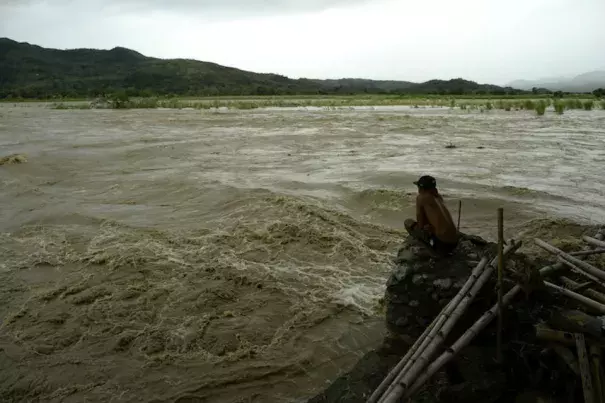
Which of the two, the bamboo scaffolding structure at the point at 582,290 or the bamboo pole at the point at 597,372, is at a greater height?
the bamboo scaffolding structure at the point at 582,290

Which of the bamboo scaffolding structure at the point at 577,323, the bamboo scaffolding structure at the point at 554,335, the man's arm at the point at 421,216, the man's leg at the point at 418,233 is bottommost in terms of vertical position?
the bamboo scaffolding structure at the point at 554,335

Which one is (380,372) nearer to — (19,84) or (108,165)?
(108,165)

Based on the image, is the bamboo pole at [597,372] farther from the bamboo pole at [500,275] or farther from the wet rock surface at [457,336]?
the bamboo pole at [500,275]

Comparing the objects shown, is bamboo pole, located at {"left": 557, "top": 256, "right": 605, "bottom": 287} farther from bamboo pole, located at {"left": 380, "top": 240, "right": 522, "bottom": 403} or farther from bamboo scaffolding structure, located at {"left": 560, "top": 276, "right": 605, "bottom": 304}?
bamboo pole, located at {"left": 380, "top": 240, "right": 522, "bottom": 403}

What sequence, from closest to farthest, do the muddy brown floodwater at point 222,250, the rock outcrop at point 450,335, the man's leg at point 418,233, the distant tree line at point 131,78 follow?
1. the rock outcrop at point 450,335
2. the man's leg at point 418,233
3. the muddy brown floodwater at point 222,250
4. the distant tree line at point 131,78

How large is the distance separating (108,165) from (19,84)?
133961mm

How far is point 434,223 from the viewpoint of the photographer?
4.83m

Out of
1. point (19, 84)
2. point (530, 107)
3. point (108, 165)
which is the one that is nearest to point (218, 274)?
point (108, 165)

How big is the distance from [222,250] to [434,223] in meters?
5.07

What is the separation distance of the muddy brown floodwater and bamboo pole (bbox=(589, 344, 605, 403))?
8.72ft

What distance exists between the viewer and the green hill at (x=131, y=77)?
4299 inches

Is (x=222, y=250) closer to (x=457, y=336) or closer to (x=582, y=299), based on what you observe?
(x=457, y=336)

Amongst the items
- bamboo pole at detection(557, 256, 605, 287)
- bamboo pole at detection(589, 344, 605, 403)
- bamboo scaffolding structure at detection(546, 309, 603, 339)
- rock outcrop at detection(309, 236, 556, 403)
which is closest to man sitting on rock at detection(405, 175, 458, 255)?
rock outcrop at detection(309, 236, 556, 403)

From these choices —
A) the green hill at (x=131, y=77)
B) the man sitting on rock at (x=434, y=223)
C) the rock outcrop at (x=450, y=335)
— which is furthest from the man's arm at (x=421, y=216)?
the green hill at (x=131, y=77)
